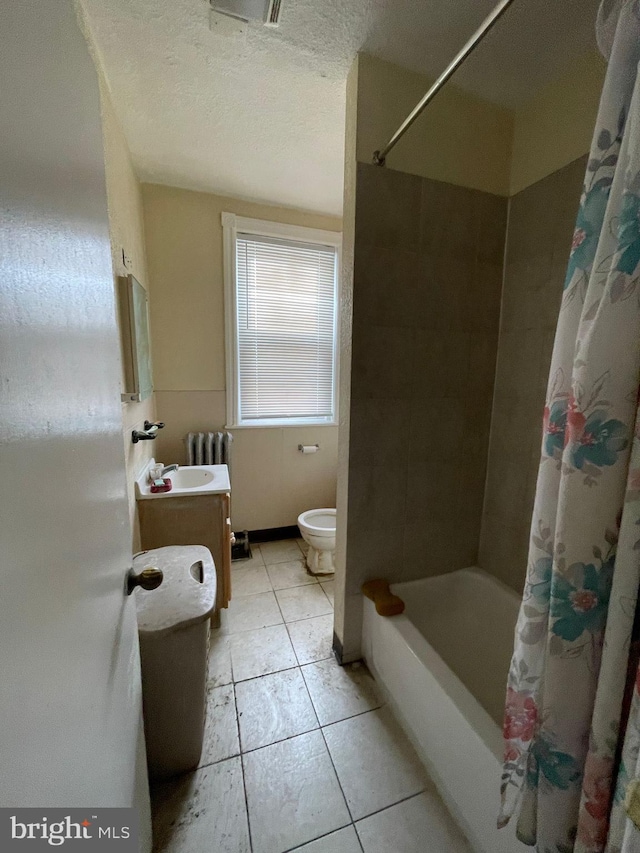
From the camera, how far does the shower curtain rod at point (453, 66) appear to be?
77 centimetres

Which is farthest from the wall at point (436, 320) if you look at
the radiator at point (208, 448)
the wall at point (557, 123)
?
the radiator at point (208, 448)

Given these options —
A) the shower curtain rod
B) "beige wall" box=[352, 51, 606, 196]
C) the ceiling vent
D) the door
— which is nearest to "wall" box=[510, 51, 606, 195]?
"beige wall" box=[352, 51, 606, 196]

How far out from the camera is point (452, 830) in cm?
99

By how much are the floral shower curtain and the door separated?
2.43 feet

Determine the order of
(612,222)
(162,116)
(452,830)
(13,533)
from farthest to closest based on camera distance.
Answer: (162,116), (452,830), (612,222), (13,533)

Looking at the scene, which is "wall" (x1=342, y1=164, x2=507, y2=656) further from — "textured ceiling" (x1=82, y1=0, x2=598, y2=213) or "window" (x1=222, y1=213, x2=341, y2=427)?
"window" (x1=222, y1=213, x2=341, y2=427)

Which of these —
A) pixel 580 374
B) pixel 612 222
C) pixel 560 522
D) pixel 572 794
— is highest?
pixel 612 222

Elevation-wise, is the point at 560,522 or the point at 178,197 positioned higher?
the point at 178,197

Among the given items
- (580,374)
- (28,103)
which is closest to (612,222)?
(580,374)

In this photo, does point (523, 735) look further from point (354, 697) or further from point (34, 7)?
point (34, 7)

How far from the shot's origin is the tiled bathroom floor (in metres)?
0.97

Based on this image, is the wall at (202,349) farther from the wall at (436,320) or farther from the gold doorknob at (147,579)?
the gold doorknob at (147,579)

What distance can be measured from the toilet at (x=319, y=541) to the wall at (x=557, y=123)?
6.75 ft

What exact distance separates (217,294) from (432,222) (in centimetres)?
153
